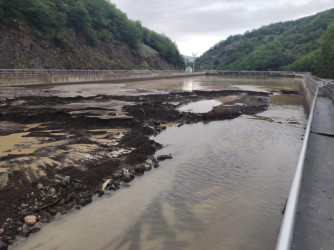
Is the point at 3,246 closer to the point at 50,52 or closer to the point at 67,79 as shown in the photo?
the point at 67,79

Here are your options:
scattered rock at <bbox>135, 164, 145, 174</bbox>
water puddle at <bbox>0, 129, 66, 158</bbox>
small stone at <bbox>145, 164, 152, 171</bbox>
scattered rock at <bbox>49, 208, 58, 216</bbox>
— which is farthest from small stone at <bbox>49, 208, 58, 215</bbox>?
water puddle at <bbox>0, 129, 66, 158</bbox>

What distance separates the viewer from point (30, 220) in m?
4.70

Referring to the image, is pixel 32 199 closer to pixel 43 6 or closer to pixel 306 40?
pixel 43 6

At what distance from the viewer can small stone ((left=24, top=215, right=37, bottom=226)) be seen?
4668mm

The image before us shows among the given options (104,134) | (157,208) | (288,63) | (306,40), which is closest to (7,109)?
(104,134)

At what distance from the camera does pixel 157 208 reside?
→ 17.9 feet

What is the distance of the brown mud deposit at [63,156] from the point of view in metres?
5.21

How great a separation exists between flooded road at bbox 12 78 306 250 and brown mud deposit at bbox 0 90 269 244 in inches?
18.2

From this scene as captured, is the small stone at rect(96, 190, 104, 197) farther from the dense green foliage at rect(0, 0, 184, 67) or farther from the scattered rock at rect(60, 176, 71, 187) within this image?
the dense green foliage at rect(0, 0, 184, 67)

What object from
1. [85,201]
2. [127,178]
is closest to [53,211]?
[85,201]

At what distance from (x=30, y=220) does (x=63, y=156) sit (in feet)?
9.41

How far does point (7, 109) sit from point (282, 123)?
599 inches

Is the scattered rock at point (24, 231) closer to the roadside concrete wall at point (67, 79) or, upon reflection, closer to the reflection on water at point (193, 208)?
the reflection on water at point (193, 208)

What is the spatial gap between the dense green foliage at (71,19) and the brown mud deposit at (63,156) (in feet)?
109
